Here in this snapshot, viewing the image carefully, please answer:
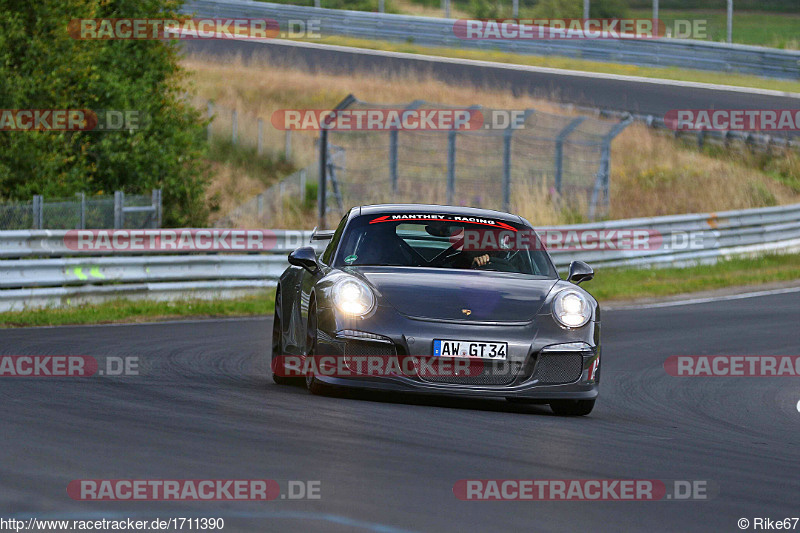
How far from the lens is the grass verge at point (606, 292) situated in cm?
1500

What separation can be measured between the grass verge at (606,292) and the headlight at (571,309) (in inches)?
286

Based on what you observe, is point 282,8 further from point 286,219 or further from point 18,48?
point 18,48

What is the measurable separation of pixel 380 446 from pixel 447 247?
3466 mm

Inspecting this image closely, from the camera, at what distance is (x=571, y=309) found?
8.59 meters

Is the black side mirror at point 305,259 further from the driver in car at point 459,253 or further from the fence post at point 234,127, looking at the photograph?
the fence post at point 234,127

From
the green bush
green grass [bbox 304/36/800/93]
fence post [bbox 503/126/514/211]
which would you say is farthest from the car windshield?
green grass [bbox 304/36/800/93]

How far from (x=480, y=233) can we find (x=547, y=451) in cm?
309

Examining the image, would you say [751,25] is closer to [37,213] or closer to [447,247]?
[37,213]

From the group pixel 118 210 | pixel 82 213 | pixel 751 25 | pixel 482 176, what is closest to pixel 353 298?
pixel 82 213

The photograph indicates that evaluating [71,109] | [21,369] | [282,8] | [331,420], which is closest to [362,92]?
[282,8]

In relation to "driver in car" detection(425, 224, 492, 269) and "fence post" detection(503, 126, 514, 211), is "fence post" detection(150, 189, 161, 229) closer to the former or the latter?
"fence post" detection(503, 126, 514, 211)

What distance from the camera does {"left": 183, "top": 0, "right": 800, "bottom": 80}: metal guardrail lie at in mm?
38438

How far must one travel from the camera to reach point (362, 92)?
36.6 meters

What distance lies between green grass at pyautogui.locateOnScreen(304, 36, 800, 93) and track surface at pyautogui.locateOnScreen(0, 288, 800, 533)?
92.3 ft
